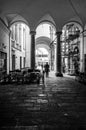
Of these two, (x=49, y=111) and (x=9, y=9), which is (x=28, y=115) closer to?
(x=49, y=111)

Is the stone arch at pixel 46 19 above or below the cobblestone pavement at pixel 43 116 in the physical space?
above

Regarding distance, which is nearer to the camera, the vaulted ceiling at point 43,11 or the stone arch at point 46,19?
the vaulted ceiling at point 43,11

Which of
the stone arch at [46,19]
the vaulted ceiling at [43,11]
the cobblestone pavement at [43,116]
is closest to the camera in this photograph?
the cobblestone pavement at [43,116]

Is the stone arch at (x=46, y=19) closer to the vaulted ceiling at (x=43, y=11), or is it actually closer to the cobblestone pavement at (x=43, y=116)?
the vaulted ceiling at (x=43, y=11)

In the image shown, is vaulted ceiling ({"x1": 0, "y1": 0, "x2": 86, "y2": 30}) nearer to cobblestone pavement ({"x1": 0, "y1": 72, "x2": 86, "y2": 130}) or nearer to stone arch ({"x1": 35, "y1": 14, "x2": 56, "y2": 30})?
stone arch ({"x1": 35, "y1": 14, "x2": 56, "y2": 30})

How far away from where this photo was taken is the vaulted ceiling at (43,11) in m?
13.4

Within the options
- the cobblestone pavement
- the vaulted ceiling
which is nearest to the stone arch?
the vaulted ceiling

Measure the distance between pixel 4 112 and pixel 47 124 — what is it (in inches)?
60.1

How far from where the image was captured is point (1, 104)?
529 centimetres

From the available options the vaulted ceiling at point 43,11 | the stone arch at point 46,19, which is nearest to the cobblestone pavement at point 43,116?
the vaulted ceiling at point 43,11

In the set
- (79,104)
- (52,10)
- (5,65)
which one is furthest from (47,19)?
(79,104)

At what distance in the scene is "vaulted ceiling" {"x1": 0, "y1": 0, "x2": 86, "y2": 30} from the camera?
1338 centimetres

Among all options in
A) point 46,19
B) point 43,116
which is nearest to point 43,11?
point 46,19

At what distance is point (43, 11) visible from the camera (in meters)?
14.8
